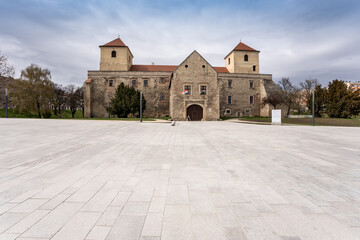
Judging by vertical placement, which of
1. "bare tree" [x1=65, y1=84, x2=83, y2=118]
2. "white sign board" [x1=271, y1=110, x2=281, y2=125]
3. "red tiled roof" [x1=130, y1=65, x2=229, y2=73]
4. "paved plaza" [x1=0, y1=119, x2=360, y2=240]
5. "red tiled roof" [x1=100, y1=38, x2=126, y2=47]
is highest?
"red tiled roof" [x1=100, y1=38, x2=126, y2=47]

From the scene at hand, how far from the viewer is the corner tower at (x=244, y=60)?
4159 cm

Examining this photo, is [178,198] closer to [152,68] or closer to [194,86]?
[194,86]

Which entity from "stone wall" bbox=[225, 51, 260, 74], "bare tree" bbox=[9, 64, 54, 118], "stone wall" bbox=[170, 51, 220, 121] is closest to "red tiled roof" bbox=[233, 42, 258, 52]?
"stone wall" bbox=[225, 51, 260, 74]

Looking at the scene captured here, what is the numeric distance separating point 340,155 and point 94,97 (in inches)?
1587

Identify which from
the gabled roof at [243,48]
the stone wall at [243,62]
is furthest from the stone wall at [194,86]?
the gabled roof at [243,48]

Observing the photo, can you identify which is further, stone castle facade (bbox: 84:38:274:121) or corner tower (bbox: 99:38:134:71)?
corner tower (bbox: 99:38:134:71)

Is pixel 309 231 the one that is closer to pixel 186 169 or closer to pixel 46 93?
pixel 186 169

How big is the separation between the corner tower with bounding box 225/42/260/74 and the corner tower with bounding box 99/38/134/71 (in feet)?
85.1

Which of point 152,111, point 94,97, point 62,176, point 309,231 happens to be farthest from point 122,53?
point 309,231

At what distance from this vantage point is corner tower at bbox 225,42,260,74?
136ft

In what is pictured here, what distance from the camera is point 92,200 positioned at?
8.46 ft

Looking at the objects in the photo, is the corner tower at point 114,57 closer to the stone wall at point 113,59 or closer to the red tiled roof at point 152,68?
the stone wall at point 113,59

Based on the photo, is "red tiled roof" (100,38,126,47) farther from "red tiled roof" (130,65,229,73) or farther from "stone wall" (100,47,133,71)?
"red tiled roof" (130,65,229,73)

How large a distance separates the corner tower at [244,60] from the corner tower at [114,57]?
25.9 m
